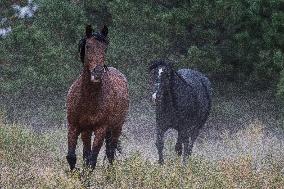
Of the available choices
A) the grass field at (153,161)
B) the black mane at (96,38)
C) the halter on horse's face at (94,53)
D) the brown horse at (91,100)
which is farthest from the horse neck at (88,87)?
the grass field at (153,161)

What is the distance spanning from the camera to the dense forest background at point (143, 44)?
13953 millimetres

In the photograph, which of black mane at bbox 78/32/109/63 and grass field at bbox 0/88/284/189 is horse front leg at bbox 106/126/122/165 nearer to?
grass field at bbox 0/88/284/189

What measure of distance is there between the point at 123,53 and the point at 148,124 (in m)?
2.43

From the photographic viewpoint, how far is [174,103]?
1021 centimetres

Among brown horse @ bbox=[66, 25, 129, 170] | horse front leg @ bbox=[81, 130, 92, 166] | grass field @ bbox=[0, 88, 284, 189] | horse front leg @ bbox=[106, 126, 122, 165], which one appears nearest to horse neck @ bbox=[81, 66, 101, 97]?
brown horse @ bbox=[66, 25, 129, 170]

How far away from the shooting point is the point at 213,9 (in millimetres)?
14805

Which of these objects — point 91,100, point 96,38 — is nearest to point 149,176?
point 91,100

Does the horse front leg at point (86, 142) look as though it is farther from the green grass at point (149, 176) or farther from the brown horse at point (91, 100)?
the green grass at point (149, 176)

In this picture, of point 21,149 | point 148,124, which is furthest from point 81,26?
point 21,149

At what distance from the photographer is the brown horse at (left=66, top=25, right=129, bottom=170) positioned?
22.3 ft

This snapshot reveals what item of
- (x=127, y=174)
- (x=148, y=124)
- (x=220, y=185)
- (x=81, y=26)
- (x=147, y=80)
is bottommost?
(x=148, y=124)

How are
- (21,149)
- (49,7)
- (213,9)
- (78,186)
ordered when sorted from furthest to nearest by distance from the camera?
1. (49,7)
2. (213,9)
3. (21,149)
4. (78,186)

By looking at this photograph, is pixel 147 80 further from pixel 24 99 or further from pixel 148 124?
pixel 24 99

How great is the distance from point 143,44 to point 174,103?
606cm
